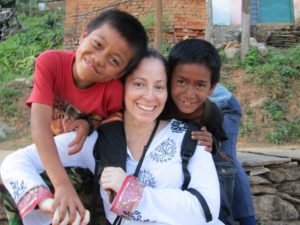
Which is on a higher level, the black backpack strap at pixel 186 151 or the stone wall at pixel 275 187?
the black backpack strap at pixel 186 151

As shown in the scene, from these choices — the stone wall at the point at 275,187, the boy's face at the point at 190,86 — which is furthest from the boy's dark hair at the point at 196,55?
the stone wall at the point at 275,187

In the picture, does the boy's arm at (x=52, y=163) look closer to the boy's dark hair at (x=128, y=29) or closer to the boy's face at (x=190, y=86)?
the boy's dark hair at (x=128, y=29)

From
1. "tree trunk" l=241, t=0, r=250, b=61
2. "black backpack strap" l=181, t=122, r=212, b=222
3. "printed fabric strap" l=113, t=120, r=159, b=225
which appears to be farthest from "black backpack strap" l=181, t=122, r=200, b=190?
"tree trunk" l=241, t=0, r=250, b=61

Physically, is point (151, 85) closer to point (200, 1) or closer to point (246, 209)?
point (246, 209)

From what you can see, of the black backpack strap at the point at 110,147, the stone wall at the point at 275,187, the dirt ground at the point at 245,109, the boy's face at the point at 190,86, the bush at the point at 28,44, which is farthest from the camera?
the bush at the point at 28,44

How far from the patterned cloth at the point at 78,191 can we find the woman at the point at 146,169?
0.06 metres

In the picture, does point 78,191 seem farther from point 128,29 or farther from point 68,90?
point 128,29

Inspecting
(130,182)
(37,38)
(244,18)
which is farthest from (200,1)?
(130,182)

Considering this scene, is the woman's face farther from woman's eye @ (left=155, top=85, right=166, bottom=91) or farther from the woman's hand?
the woman's hand

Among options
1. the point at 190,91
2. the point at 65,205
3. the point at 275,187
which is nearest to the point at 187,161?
the point at 190,91

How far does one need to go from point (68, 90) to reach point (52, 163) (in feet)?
1.23

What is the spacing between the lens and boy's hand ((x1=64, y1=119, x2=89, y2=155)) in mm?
1973

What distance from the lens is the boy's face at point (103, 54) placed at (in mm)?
1925

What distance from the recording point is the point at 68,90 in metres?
2.02
